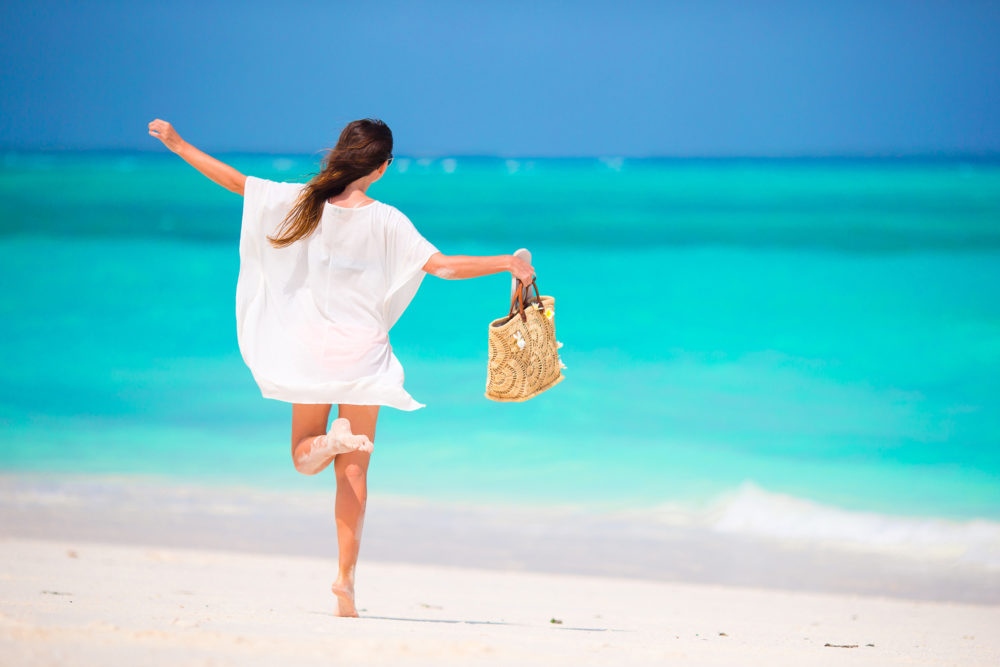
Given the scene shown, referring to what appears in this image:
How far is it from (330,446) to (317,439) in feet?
0.28

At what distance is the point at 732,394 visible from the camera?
6773mm

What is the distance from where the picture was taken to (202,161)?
260cm

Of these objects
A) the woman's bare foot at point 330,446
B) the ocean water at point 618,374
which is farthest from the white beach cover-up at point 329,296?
the ocean water at point 618,374

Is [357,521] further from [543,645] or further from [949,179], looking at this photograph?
[949,179]

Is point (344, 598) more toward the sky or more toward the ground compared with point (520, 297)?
more toward the ground

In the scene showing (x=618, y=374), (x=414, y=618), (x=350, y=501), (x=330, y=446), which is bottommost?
(x=414, y=618)

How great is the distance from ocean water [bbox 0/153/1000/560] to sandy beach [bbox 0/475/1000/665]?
0.37 meters

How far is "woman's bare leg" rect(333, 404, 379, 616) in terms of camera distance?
264 cm

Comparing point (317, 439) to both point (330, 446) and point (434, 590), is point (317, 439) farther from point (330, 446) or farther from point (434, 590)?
point (434, 590)

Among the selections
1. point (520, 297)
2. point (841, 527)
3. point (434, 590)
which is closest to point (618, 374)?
Answer: point (841, 527)

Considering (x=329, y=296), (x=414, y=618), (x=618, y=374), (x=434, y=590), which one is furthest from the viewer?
(x=618, y=374)

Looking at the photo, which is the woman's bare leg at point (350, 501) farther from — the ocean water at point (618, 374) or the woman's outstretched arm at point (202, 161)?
the ocean water at point (618, 374)

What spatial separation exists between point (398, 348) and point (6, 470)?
3.92 metres

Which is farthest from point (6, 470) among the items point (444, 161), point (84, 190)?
point (444, 161)
